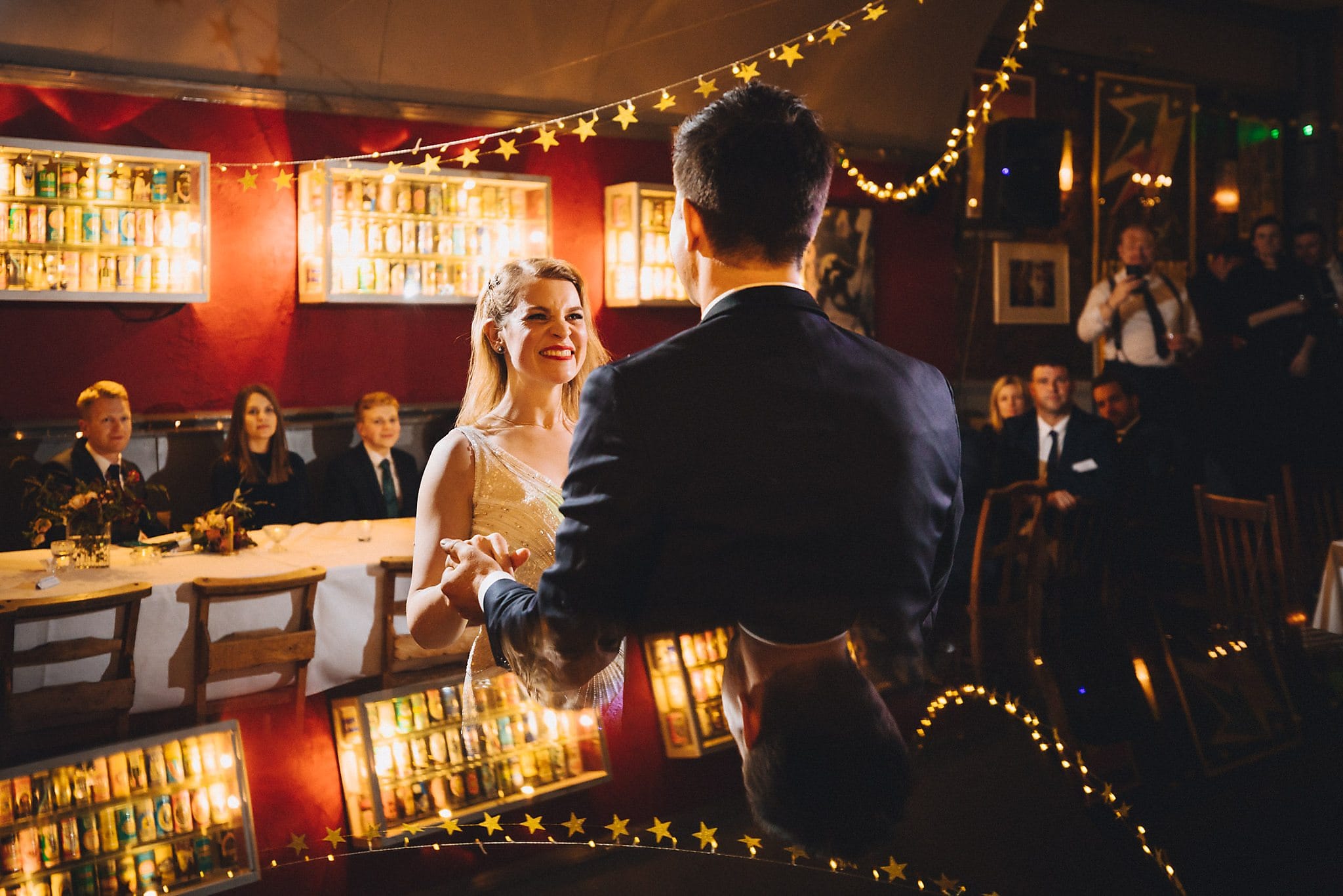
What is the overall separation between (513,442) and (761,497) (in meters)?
0.46

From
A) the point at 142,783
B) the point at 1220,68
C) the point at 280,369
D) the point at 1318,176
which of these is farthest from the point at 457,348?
the point at 1318,176

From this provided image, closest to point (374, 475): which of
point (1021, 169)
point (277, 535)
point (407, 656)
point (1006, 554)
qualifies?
point (277, 535)

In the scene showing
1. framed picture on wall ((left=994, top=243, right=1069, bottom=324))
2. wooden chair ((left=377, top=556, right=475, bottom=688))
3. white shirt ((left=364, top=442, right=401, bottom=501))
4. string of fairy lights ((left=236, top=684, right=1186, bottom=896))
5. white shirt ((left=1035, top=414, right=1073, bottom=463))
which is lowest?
string of fairy lights ((left=236, top=684, right=1186, bottom=896))

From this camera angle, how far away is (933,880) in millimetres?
1156

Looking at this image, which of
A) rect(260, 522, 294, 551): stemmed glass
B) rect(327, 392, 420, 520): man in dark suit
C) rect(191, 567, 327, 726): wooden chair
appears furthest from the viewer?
rect(327, 392, 420, 520): man in dark suit

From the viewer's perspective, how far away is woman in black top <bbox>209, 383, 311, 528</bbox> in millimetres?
4863

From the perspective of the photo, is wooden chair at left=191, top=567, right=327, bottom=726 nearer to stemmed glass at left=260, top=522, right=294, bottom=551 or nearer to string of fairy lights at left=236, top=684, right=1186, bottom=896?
string of fairy lights at left=236, top=684, right=1186, bottom=896

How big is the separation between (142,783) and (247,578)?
193 centimetres

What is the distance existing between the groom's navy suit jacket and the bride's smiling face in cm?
31

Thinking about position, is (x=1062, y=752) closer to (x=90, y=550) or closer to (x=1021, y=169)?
(x=90, y=550)

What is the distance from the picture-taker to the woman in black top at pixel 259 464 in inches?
191

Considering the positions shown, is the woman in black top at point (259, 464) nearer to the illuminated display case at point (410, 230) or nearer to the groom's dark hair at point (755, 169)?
the illuminated display case at point (410, 230)

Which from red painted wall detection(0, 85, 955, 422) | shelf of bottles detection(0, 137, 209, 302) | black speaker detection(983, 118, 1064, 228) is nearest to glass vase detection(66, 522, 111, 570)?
Answer: shelf of bottles detection(0, 137, 209, 302)

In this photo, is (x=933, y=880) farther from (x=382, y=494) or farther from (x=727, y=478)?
(x=382, y=494)
